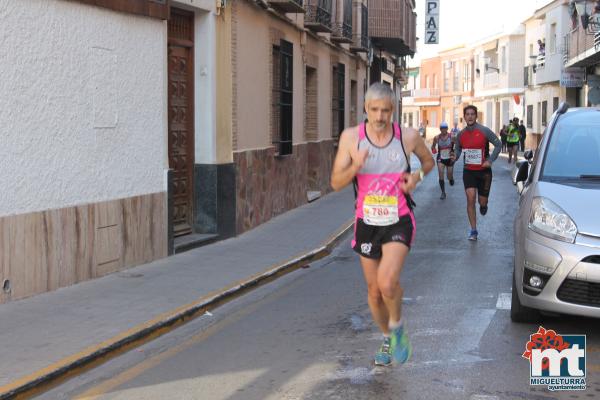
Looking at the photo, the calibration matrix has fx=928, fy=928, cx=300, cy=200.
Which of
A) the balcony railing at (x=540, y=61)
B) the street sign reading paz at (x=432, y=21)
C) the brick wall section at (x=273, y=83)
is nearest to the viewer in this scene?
the brick wall section at (x=273, y=83)

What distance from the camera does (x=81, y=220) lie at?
9500mm

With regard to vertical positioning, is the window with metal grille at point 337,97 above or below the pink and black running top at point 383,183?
above

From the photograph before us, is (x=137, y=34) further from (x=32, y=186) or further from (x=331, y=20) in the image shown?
(x=331, y=20)

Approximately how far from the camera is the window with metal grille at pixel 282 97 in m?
17.3

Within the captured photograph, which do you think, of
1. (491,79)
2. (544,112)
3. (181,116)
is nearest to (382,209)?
(181,116)

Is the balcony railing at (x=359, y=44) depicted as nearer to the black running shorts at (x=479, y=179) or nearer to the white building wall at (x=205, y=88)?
the black running shorts at (x=479, y=179)

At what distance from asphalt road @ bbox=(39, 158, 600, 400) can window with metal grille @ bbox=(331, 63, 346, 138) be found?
46.6 ft

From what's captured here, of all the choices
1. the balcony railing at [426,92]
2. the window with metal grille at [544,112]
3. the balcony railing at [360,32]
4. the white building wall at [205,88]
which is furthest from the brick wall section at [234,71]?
the balcony railing at [426,92]

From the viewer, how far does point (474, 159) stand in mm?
13406

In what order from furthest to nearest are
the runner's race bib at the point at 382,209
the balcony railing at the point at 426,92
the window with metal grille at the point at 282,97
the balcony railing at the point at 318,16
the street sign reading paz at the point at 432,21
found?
the balcony railing at the point at 426,92 < the street sign reading paz at the point at 432,21 < the balcony railing at the point at 318,16 < the window with metal grille at the point at 282,97 < the runner's race bib at the point at 382,209

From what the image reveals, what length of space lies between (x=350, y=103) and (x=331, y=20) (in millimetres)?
5215

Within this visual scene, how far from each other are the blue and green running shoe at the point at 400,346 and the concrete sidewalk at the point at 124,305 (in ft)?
7.04


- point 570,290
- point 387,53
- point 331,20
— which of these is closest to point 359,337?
point 570,290

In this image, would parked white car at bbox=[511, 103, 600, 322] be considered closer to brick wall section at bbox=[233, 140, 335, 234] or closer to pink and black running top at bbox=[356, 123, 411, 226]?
pink and black running top at bbox=[356, 123, 411, 226]
